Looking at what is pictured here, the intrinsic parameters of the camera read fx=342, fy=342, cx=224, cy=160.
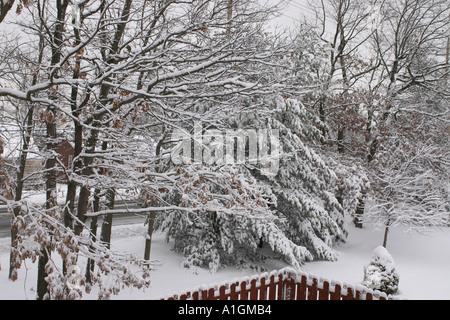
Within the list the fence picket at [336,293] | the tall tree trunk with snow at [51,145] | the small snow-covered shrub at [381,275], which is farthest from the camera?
the small snow-covered shrub at [381,275]

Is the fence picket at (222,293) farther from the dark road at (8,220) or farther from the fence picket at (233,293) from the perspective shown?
the dark road at (8,220)

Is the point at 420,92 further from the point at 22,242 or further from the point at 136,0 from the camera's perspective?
the point at 22,242

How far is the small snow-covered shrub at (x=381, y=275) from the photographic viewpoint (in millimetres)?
8688

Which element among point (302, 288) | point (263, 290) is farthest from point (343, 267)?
point (263, 290)

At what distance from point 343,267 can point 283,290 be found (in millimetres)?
5943

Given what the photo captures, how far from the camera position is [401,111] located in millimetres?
16859

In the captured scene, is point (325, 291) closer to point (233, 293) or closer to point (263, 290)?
point (263, 290)

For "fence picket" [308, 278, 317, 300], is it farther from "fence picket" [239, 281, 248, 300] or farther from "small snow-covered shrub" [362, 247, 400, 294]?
"small snow-covered shrub" [362, 247, 400, 294]

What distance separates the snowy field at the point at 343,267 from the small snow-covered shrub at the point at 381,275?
0.43 meters

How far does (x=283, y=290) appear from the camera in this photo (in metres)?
6.41

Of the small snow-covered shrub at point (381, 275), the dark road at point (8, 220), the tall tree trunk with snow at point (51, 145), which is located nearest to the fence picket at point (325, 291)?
the small snow-covered shrub at point (381, 275)
